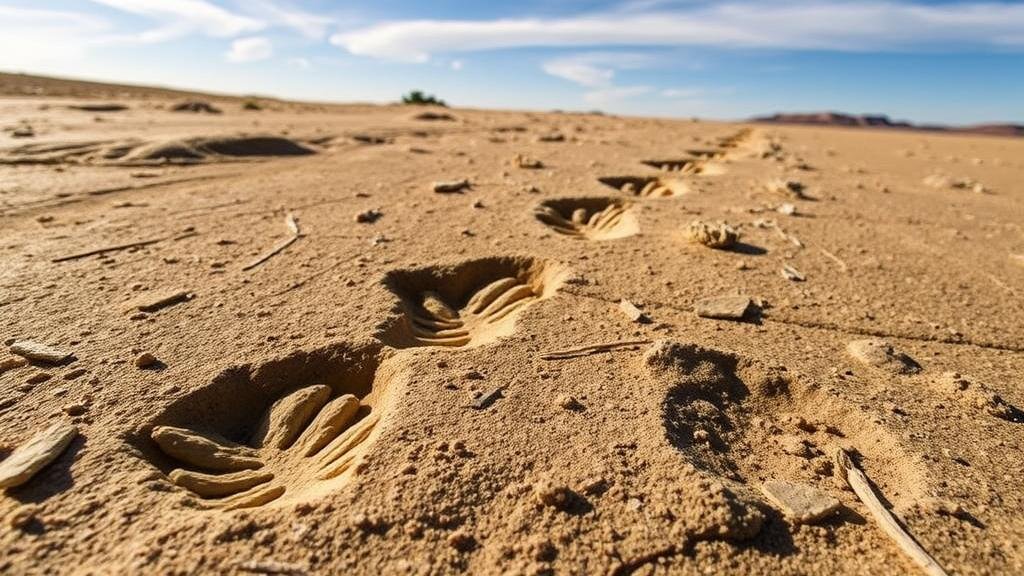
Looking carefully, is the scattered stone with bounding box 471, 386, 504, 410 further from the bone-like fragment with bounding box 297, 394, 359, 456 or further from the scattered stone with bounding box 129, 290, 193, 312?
the scattered stone with bounding box 129, 290, 193, 312

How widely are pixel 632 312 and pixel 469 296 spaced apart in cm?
68

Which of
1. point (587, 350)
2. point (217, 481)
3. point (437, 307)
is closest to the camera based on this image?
point (217, 481)

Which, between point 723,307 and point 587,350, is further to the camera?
point 723,307

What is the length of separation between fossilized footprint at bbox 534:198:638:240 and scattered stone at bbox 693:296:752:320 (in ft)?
2.82

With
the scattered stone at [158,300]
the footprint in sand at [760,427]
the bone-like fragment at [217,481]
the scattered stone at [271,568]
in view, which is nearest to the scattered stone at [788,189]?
the footprint in sand at [760,427]

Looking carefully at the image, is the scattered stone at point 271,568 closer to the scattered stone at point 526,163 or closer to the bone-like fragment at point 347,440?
the bone-like fragment at point 347,440

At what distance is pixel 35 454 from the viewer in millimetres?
1252

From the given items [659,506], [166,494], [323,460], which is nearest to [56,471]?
[166,494]

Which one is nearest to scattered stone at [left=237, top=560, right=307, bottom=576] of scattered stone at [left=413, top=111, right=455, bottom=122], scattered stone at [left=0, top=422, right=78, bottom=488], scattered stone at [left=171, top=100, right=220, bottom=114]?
scattered stone at [left=0, top=422, right=78, bottom=488]

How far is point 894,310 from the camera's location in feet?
7.29

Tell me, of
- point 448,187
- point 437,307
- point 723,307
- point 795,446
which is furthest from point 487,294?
point 448,187

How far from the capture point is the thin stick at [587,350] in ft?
5.74

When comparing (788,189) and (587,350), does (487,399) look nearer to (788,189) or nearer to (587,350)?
(587,350)

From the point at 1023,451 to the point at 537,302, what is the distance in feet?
4.58
